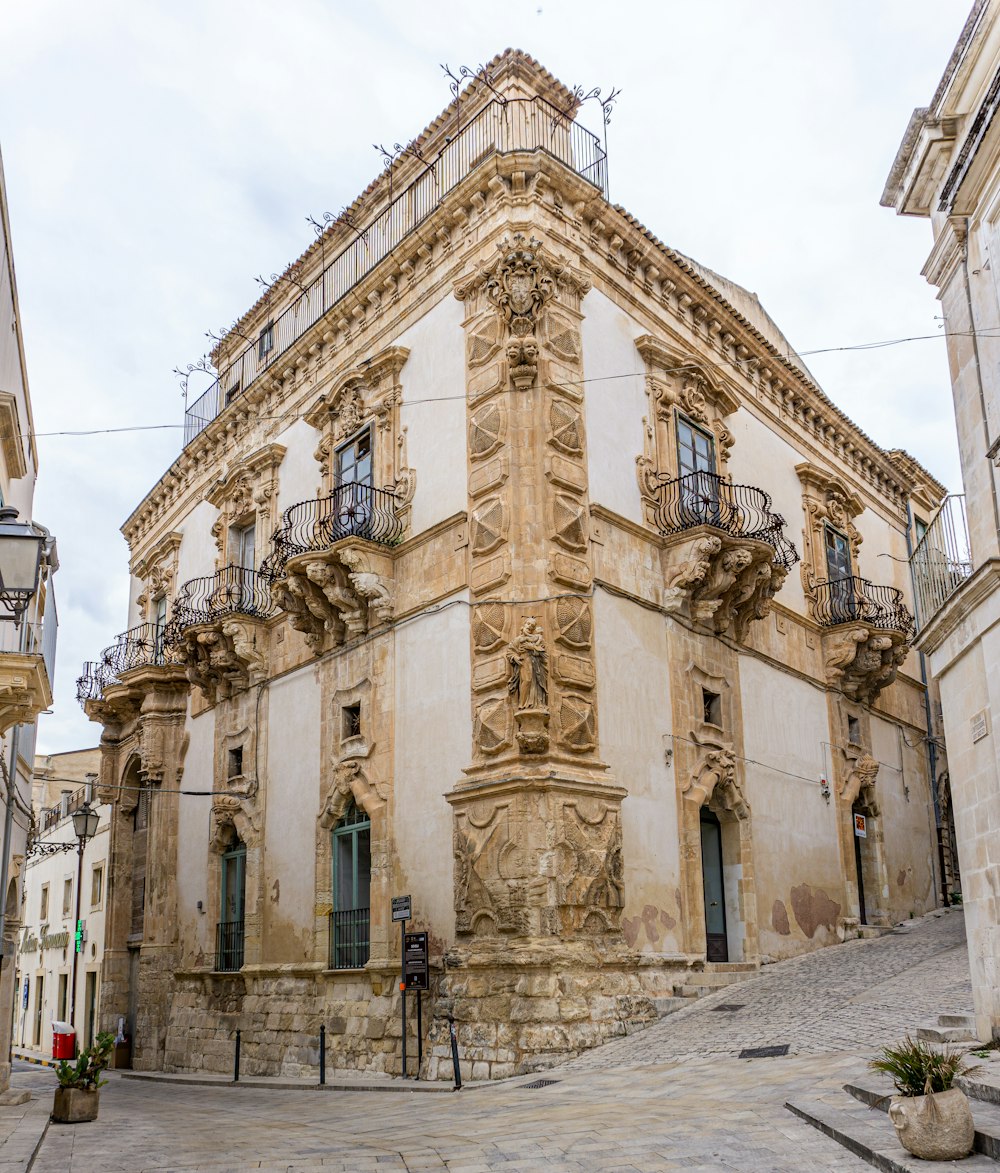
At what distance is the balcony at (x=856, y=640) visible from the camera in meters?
21.6

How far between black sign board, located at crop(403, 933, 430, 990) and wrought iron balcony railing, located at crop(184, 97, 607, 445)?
10326 millimetres

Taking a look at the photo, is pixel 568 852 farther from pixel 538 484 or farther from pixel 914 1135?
pixel 914 1135

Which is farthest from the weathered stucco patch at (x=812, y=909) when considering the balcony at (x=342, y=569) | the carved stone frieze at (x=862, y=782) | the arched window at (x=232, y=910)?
the arched window at (x=232, y=910)

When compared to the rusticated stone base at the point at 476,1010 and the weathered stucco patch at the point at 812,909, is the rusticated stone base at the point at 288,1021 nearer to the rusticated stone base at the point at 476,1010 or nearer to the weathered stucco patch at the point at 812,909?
the rusticated stone base at the point at 476,1010

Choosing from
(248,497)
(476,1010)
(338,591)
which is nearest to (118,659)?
(248,497)

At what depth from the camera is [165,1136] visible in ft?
32.0

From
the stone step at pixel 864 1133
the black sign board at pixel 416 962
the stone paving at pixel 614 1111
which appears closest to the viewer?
the stone step at pixel 864 1133

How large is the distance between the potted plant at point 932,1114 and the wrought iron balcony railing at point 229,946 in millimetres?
15054

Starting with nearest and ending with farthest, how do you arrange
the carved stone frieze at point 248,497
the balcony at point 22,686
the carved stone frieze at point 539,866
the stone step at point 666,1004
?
the balcony at point 22,686 → the carved stone frieze at point 539,866 → the stone step at point 666,1004 → the carved stone frieze at point 248,497

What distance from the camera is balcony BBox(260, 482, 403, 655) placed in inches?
677

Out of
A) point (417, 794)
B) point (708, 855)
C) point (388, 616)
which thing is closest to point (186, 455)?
point (388, 616)

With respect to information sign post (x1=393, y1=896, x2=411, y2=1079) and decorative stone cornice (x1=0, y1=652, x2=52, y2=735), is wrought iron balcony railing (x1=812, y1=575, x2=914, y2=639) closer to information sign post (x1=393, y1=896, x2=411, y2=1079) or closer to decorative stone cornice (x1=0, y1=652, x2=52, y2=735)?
information sign post (x1=393, y1=896, x2=411, y2=1079)

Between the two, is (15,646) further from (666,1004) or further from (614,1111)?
(666,1004)

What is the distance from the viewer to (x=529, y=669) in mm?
14555
